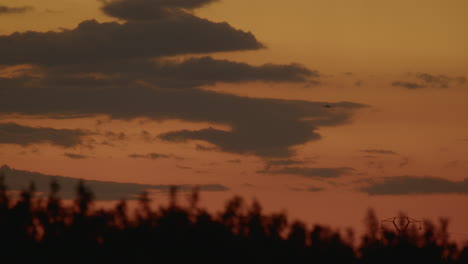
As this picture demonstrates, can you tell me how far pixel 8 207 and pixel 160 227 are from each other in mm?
7341

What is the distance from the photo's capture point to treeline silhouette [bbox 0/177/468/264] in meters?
65.9

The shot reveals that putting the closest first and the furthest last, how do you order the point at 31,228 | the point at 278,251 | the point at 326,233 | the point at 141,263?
the point at 141,263, the point at 31,228, the point at 278,251, the point at 326,233

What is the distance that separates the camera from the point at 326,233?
8044 centimetres

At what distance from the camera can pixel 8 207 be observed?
6869 cm

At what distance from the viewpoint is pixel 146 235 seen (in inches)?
2682

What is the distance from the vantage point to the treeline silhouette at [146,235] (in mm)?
65875

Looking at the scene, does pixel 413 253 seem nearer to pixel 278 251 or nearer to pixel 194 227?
pixel 278 251

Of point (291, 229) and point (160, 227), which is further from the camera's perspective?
point (291, 229)

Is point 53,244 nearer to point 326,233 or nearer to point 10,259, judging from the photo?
point 10,259

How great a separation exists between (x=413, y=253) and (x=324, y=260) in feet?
27.5

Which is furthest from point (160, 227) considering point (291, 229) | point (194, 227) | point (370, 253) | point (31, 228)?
point (370, 253)

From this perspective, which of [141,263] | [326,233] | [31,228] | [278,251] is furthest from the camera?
[326,233]

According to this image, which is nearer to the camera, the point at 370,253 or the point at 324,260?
the point at 324,260

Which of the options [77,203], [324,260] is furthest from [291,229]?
[77,203]
